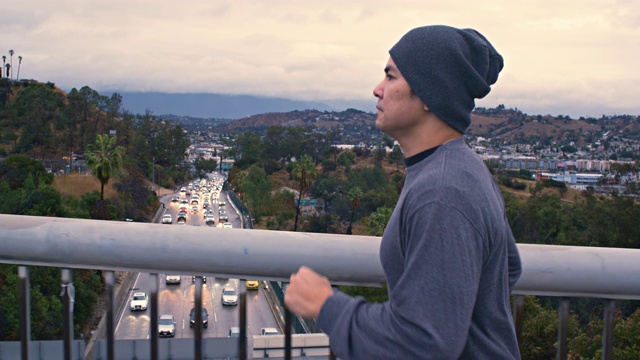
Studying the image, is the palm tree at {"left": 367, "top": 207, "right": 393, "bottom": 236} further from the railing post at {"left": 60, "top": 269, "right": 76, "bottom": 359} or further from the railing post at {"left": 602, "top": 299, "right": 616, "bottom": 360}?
the railing post at {"left": 60, "top": 269, "right": 76, "bottom": 359}

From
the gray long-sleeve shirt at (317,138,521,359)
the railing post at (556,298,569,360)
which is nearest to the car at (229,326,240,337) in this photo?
the gray long-sleeve shirt at (317,138,521,359)

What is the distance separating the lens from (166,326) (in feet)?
7.99

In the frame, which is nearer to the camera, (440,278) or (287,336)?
(440,278)

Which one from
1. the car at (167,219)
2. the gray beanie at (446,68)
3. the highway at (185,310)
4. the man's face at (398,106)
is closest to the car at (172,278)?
the highway at (185,310)

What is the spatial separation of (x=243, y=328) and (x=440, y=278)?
106 centimetres

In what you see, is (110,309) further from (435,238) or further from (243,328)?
(435,238)

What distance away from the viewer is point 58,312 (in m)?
2.41

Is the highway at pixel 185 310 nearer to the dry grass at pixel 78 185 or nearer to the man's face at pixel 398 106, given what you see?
the man's face at pixel 398 106

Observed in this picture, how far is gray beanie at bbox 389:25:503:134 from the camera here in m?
1.42

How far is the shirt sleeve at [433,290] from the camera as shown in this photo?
4.21 feet

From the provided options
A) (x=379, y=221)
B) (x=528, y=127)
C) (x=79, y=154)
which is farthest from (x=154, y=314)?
(x=528, y=127)

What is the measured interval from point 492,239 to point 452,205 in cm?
13

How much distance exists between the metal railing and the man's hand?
445 millimetres

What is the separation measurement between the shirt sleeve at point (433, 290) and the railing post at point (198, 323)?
92 centimetres
